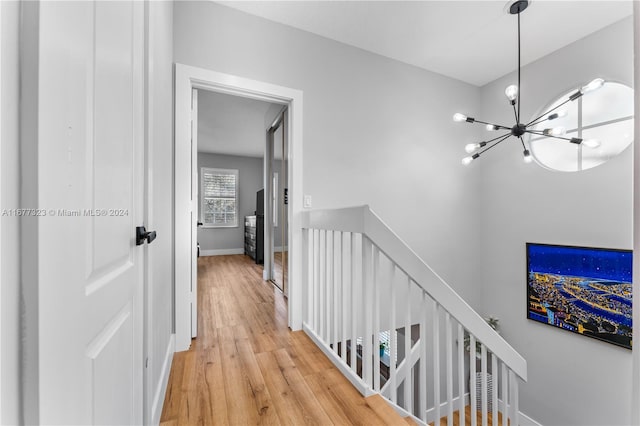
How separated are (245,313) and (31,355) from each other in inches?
90.7

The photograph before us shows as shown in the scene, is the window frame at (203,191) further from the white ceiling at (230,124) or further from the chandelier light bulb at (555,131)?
the chandelier light bulb at (555,131)

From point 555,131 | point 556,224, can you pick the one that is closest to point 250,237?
point 556,224

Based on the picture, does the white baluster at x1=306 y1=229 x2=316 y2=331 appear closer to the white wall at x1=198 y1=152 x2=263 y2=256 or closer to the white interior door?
the white interior door

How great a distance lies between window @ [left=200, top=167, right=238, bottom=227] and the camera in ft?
20.8

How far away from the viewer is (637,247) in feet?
1.46

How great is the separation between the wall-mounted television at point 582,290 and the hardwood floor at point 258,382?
2.55 meters

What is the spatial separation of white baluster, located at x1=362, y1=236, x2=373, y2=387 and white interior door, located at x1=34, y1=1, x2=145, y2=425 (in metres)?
1.02

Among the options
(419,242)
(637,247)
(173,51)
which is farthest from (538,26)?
(173,51)

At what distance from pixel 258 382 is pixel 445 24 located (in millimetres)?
3205

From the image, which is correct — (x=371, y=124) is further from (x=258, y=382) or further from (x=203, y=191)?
(x=203, y=191)

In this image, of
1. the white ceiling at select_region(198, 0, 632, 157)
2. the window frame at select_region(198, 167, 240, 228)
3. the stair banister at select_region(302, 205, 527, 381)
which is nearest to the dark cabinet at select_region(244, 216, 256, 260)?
the window frame at select_region(198, 167, 240, 228)

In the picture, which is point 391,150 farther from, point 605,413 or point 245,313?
point 605,413

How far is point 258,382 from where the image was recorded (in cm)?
146

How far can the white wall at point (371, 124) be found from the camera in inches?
80.3
